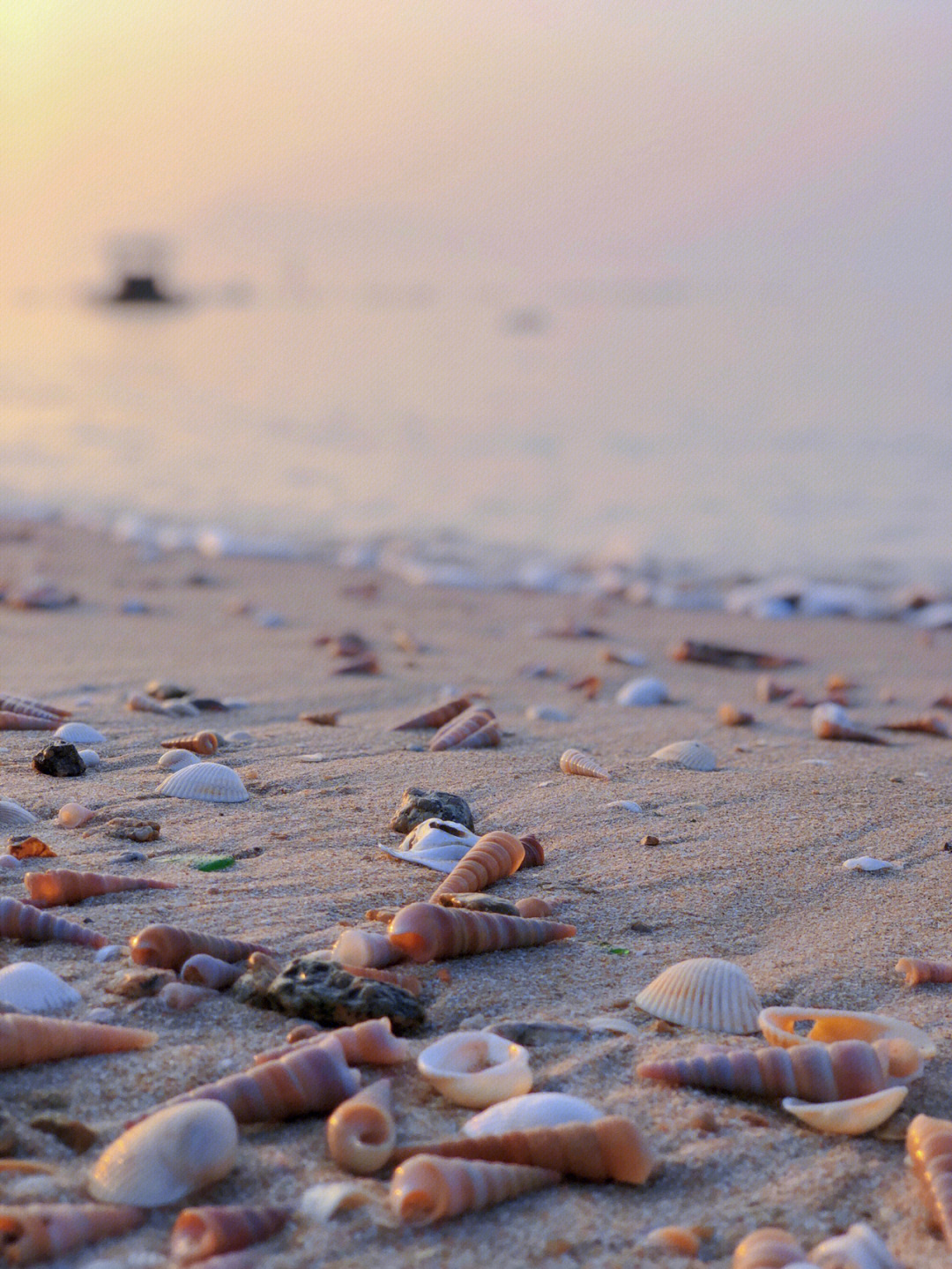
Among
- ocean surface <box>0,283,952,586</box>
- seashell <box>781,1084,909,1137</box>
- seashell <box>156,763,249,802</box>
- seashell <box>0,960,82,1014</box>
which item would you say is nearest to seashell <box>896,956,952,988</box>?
seashell <box>781,1084,909,1137</box>

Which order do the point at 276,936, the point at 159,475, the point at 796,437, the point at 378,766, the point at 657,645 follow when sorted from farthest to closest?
the point at 796,437
the point at 159,475
the point at 657,645
the point at 378,766
the point at 276,936

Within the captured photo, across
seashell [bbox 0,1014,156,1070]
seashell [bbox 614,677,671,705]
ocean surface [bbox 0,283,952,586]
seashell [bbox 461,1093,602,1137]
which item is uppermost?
ocean surface [bbox 0,283,952,586]

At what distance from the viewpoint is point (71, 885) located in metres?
2.35

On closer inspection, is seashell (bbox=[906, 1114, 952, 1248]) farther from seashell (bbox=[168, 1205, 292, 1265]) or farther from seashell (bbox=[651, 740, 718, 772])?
seashell (bbox=[651, 740, 718, 772])

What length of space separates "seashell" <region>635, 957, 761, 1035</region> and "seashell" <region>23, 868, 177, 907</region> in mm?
1071

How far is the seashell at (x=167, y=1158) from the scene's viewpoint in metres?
1.49

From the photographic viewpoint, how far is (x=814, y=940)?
2.40 metres

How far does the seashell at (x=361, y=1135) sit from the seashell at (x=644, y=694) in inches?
138

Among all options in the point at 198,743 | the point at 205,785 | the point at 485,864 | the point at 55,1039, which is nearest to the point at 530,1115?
the point at 55,1039

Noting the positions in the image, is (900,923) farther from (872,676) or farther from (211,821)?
(872,676)

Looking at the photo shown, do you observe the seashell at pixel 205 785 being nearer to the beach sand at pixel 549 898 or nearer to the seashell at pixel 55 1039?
the beach sand at pixel 549 898

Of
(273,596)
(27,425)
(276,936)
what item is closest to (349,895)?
(276,936)

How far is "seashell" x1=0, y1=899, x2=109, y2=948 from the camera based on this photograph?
2.16 metres

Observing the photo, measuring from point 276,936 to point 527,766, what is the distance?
145 centimetres
